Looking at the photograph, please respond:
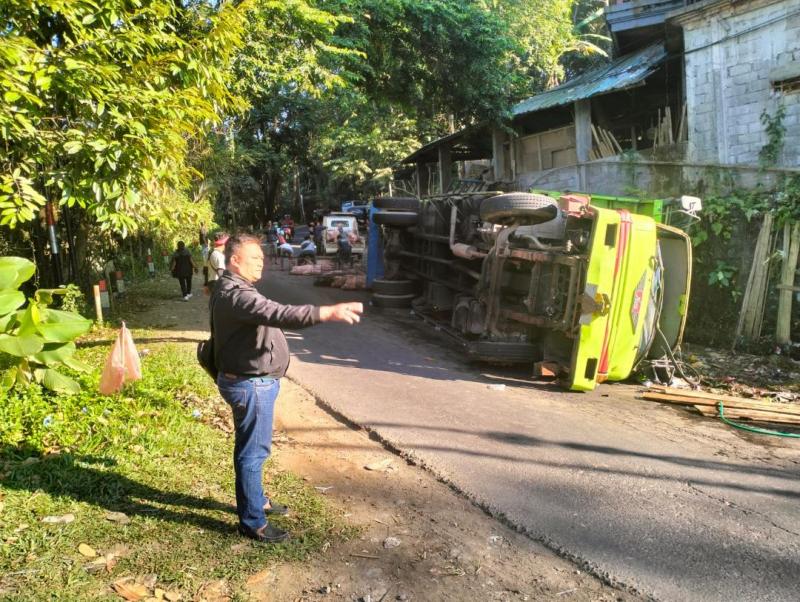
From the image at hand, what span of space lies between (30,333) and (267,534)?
1.93 metres

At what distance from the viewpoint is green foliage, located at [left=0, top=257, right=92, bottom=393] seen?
3383 mm

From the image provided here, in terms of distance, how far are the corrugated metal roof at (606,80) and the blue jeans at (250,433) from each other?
12.4 meters

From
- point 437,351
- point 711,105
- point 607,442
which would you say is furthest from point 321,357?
point 711,105

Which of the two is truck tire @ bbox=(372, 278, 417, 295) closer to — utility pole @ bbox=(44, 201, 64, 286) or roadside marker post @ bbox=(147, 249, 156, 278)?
utility pole @ bbox=(44, 201, 64, 286)

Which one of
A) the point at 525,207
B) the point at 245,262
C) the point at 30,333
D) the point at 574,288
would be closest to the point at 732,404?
the point at 574,288

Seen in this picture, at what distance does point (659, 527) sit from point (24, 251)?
9.70m

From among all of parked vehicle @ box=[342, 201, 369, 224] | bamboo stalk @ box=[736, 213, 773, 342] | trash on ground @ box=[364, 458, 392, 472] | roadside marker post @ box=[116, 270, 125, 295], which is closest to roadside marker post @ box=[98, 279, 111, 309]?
roadside marker post @ box=[116, 270, 125, 295]

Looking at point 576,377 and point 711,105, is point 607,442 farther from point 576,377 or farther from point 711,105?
point 711,105

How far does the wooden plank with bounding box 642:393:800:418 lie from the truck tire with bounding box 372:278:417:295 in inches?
222

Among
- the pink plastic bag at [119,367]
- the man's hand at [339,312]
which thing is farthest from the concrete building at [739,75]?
the pink plastic bag at [119,367]

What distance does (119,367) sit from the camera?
476cm

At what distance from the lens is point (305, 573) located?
288 cm

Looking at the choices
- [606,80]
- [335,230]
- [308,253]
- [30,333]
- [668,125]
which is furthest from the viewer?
[335,230]

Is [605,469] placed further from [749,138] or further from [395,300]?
[749,138]
